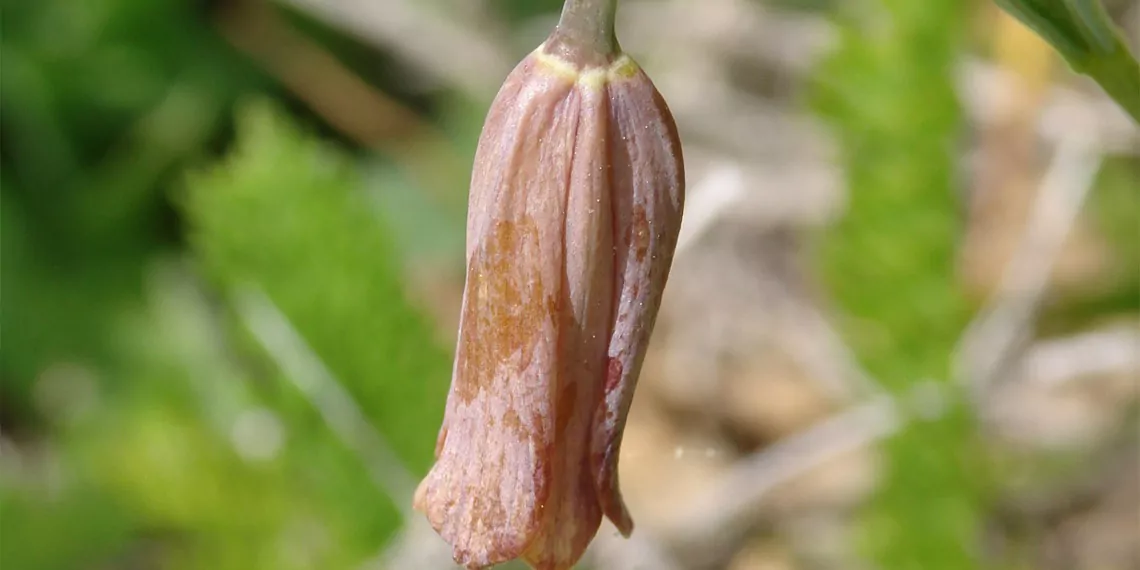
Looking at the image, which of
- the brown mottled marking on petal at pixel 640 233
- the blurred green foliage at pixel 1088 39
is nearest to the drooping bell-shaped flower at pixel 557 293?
the brown mottled marking on petal at pixel 640 233

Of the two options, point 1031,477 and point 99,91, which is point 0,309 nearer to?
point 99,91

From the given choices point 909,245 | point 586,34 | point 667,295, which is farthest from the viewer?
point 667,295

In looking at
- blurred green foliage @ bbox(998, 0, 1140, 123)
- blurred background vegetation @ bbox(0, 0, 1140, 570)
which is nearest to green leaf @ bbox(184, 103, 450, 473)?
blurred background vegetation @ bbox(0, 0, 1140, 570)

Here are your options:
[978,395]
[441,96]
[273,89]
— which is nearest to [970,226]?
[978,395]

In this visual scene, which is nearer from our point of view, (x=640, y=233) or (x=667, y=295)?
(x=640, y=233)

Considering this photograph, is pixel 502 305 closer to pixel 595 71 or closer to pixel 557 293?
pixel 557 293

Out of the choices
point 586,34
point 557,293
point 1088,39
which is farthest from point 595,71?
point 1088,39
